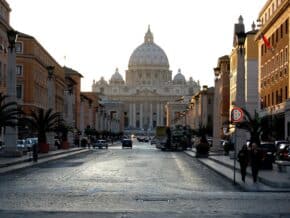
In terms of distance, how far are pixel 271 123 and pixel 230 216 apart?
4695cm

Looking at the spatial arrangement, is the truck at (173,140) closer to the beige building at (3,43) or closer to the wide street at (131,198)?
the beige building at (3,43)

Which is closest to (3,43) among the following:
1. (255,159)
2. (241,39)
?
(241,39)

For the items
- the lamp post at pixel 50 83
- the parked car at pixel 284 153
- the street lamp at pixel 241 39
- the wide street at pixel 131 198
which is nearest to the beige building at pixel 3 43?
the lamp post at pixel 50 83

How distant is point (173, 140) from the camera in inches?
3893

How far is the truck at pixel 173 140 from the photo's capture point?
319 ft

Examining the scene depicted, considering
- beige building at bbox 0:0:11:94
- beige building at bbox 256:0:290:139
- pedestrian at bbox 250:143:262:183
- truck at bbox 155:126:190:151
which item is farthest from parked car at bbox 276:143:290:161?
truck at bbox 155:126:190:151

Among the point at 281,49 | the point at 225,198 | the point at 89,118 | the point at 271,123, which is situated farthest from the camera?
the point at 89,118

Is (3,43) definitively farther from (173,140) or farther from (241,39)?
(241,39)

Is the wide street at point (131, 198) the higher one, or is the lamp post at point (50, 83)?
the lamp post at point (50, 83)

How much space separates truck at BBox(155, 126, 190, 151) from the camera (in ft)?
319

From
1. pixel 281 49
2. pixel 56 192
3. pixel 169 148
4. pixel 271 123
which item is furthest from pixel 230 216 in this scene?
pixel 169 148

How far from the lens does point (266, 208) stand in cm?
1941

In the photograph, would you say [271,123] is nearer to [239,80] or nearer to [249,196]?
[239,80]

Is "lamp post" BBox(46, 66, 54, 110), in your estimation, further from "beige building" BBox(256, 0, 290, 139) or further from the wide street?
the wide street
